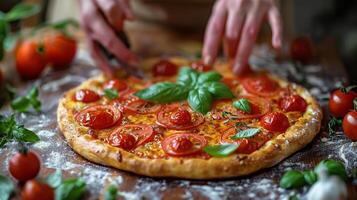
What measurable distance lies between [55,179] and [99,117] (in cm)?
45

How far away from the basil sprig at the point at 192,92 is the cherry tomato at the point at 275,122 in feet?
0.96

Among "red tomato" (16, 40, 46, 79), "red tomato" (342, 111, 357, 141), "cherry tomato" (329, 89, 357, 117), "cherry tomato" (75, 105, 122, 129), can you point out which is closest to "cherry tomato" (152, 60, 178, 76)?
"cherry tomato" (75, 105, 122, 129)

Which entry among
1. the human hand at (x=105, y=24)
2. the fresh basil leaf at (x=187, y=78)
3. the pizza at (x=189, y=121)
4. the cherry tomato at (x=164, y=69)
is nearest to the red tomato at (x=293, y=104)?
the pizza at (x=189, y=121)

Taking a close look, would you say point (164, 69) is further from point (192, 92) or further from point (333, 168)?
point (333, 168)

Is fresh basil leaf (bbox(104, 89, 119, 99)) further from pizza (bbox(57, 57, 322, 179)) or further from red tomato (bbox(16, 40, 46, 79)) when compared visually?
red tomato (bbox(16, 40, 46, 79))

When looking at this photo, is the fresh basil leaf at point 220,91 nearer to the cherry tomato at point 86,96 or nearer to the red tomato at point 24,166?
the cherry tomato at point 86,96

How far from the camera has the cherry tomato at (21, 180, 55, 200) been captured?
1945 millimetres

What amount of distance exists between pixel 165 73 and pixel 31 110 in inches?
28.9

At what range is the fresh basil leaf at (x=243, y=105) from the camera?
254 cm

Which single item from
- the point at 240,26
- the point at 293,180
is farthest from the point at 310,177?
the point at 240,26

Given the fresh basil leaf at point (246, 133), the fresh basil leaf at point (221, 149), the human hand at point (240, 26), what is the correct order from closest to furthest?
the fresh basil leaf at point (221, 149), the fresh basil leaf at point (246, 133), the human hand at point (240, 26)

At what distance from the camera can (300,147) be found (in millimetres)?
2383

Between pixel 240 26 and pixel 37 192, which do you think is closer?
pixel 37 192

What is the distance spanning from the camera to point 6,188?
2080 mm
